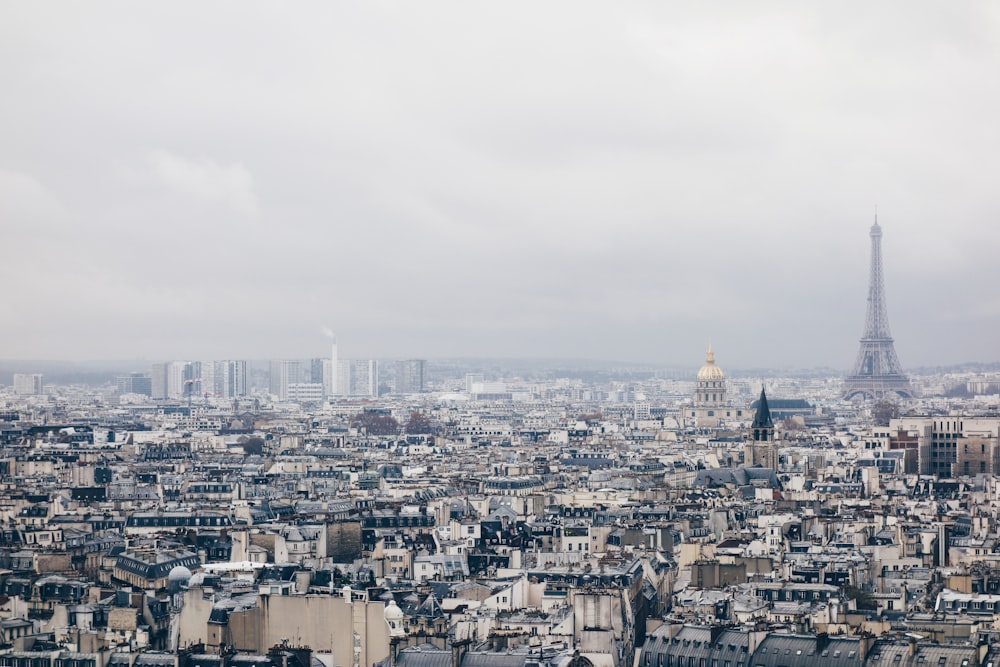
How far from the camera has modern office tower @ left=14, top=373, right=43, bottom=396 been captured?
10835 cm

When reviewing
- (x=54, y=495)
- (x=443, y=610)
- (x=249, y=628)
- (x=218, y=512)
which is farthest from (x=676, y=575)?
(x=54, y=495)

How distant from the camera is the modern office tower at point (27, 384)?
355 ft

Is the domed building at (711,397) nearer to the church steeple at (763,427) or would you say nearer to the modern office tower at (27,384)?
the modern office tower at (27,384)

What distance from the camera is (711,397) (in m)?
169

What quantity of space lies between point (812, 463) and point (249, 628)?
2522 inches

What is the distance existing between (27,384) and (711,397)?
62.3 metres

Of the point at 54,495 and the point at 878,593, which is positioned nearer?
the point at 878,593

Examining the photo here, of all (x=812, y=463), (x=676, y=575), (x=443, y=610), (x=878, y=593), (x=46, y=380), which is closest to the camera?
(x=443, y=610)

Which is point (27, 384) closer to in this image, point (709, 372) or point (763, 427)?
point (763, 427)

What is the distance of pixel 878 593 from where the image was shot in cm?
4988

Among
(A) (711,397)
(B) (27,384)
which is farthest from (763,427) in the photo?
(A) (711,397)

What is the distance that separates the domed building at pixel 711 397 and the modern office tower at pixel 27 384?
50.4 m

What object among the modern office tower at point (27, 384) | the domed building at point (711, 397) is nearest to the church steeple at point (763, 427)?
the modern office tower at point (27, 384)

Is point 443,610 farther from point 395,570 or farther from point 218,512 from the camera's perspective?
point 218,512
